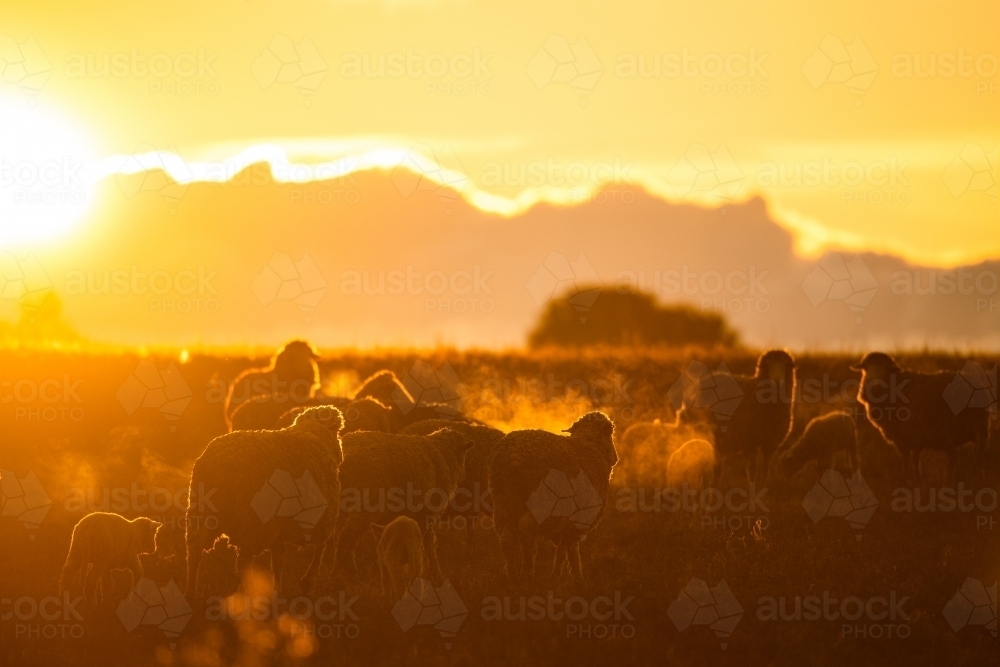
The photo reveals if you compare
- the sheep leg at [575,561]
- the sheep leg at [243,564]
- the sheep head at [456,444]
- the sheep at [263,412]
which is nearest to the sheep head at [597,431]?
the sheep leg at [575,561]

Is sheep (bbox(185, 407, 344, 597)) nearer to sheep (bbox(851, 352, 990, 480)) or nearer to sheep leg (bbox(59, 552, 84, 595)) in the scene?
sheep leg (bbox(59, 552, 84, 595))

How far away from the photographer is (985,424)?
774 inches

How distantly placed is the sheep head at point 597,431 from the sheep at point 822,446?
704cm

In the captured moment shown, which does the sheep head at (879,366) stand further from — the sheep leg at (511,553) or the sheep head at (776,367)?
the sheep leg at (511,553)

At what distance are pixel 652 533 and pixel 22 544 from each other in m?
8.39

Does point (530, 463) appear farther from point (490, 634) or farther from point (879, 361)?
point (879, 361)

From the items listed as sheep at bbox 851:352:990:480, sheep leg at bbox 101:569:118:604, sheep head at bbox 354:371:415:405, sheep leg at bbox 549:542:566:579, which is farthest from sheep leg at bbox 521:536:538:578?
sheep at bbox 851:352:990:480

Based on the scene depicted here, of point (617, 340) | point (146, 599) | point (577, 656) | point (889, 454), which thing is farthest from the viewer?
point (617, 340)

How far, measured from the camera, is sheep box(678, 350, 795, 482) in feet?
63.7

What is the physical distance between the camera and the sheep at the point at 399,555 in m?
12.8

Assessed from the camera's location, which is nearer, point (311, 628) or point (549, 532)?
point (311, 628)

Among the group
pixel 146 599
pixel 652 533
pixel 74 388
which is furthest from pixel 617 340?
pixel 146 599

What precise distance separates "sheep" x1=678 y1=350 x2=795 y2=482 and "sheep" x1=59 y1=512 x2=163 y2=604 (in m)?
9.68

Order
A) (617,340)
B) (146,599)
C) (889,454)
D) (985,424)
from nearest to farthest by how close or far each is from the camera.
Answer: (146,599) → (985,424) → (889,454) → (617,340)
